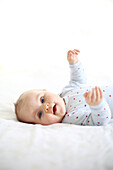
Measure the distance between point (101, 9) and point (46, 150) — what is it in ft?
5.69

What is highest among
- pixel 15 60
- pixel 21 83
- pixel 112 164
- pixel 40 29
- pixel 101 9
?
pixel 101 9

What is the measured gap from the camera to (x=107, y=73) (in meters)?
1.86

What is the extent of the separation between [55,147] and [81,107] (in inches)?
17.2

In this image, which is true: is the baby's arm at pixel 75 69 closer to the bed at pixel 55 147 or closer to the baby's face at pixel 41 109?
the baby's face at pixel 41 109

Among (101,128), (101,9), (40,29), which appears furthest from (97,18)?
(101,128)

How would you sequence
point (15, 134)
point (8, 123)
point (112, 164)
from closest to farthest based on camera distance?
point (112, 164) < point (15, 134) < point (8, 123)

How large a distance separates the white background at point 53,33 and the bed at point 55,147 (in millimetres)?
1217

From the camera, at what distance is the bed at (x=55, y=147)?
0.70 metres

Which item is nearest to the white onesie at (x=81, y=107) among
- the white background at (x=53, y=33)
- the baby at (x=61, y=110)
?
the baby at (x=61, y=110)

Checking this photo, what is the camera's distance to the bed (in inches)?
27.4

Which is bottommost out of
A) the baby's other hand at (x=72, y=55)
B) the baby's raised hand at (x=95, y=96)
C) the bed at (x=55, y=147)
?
the bed at (x=55, y=147)

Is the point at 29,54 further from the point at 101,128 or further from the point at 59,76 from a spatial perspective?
the point at 101,128

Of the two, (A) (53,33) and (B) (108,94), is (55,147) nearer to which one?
(B) (108,94)

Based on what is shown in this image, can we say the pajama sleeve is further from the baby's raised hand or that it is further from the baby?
the baby's raised hand
